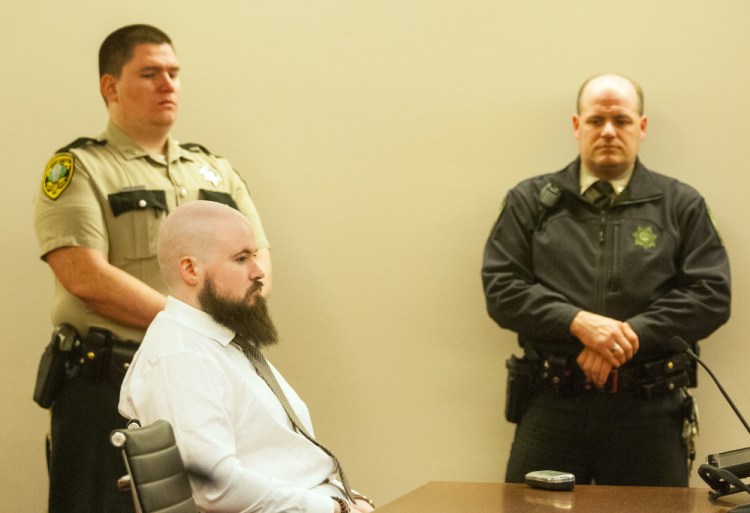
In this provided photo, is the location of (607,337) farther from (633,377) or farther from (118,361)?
(118,361)

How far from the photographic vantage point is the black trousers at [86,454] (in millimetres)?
3146

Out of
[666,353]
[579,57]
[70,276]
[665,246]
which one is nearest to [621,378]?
[666,353]

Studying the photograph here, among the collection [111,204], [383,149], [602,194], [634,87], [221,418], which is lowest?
[221,418]

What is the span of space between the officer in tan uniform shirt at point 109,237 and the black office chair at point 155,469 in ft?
4.11

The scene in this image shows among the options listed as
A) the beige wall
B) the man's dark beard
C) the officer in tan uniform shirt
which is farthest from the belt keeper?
the man's dark beard

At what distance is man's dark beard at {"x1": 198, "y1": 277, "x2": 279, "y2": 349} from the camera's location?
2.25 meters

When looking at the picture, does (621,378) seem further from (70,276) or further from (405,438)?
(70,276)

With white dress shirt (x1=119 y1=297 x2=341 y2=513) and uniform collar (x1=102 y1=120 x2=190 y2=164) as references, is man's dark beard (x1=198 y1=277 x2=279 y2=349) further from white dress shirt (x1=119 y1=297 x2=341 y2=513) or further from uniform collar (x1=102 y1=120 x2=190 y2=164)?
uniform collar (x1=102 y1=120 x2=190 y2=164)

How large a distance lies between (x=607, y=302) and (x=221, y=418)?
1.65 meters

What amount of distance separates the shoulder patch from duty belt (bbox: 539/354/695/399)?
65.6 inches

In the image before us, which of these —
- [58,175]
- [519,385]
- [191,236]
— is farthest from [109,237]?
[519,385]

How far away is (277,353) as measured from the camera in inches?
156

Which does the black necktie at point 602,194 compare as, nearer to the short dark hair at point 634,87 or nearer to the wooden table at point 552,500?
the short dark hair at point 634,87

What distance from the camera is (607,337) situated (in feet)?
10.4
